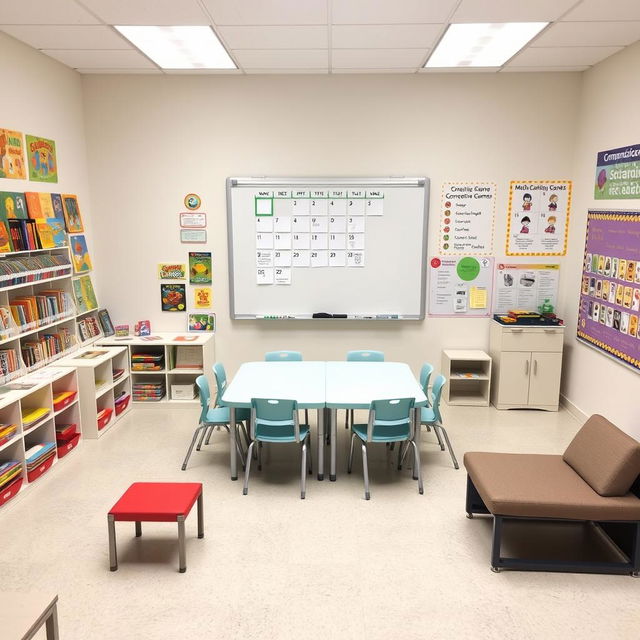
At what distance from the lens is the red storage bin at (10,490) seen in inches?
166

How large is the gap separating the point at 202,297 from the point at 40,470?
8.62 feet

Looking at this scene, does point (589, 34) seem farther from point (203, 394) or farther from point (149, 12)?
point (203, 394)

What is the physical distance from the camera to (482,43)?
5.09 m

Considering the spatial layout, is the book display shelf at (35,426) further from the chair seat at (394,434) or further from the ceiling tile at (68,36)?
the ceiling tile at (68,36)

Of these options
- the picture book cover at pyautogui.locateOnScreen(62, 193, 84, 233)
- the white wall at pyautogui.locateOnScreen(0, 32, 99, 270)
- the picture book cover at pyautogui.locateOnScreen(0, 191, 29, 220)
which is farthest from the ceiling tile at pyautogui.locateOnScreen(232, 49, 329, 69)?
the picture book cover at pyautogui.locateOnScreen(0, 191, 29, 220)

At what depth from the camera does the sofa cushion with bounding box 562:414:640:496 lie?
3531 millimetres

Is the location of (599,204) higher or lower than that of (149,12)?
lower

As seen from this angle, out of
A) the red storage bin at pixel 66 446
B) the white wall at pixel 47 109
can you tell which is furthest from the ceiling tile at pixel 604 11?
the red storage bin at pixel 66 446

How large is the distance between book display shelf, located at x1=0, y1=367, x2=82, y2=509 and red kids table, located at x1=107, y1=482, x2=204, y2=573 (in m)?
1.27

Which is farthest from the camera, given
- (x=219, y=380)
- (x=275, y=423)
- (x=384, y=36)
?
(x=219, y=380)

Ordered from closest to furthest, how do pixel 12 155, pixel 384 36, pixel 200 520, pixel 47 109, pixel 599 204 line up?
pixel 200 520, pixel 384 36, pixel 12 155, pixel 47 109, pixel 599 204

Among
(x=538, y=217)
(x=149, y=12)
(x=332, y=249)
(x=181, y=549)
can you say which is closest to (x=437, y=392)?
(x=332, y=249)

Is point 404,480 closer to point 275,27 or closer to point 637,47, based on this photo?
point 275,27

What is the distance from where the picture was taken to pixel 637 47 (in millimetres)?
4996
